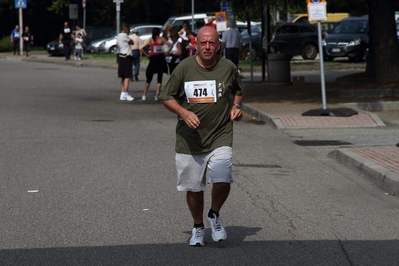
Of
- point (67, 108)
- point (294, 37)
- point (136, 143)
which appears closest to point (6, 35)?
point (294, 37)

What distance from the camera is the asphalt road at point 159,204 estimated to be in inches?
285

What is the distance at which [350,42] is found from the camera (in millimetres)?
38344

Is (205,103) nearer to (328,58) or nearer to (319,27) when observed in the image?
(319,27)

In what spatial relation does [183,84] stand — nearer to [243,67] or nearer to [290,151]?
[290,151]

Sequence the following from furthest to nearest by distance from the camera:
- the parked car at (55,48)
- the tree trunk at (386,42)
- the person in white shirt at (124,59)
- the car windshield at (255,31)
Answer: the parked car at (55,48)
the car windshield at (255,31)
the person in white shirt at (124,59)
the tree trunk at (386,42)

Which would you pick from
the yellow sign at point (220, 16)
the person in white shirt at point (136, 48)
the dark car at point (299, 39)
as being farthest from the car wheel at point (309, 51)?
the yellow sign at point (220, 16)

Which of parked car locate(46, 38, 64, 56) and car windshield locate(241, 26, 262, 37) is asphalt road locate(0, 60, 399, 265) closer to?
car windshield locate(241, 26, 262, 37)

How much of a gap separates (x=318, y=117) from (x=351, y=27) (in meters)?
22.5

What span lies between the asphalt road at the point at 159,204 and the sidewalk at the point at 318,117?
0.21 meters

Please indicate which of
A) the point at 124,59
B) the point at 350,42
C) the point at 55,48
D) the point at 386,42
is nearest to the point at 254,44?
the point at 350,42

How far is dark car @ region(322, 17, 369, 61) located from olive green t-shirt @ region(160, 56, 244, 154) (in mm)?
31593

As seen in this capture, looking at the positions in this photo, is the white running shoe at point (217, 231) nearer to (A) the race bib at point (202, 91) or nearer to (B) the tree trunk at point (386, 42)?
(A) the race bib at point (202, 91)

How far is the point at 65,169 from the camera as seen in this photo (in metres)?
11.8

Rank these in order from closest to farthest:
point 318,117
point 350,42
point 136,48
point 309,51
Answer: point 318,117 < point 136,48 < point 350,42 < point 309,51
